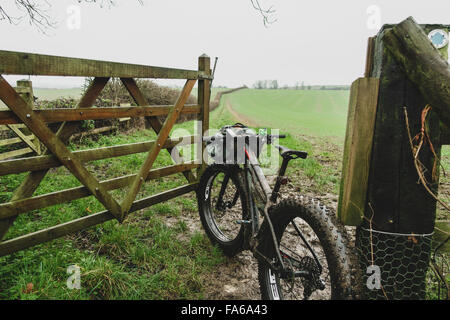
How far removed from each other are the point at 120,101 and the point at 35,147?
5052 millimetres

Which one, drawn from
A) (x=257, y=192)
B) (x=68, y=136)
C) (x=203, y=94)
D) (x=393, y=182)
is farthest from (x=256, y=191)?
(x=203, y=94)

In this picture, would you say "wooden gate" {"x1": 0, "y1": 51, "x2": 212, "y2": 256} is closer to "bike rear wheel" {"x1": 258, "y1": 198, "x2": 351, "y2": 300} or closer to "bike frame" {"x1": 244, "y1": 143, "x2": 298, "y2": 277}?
"bike frame" {"x1": 244, "y1": 143, "x2": 298, "y2": 277}

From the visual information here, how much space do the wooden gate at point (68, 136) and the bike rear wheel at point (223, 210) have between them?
0.67 m

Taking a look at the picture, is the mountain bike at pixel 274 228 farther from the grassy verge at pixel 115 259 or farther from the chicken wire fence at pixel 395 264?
the grassy verge at pixel 115 259

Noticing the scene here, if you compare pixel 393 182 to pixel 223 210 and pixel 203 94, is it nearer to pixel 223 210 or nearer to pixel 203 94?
pixel 223 210

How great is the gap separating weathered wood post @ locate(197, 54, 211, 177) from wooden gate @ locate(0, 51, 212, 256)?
0.30 meters

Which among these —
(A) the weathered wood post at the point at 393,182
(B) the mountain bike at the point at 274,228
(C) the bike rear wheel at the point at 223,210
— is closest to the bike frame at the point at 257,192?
(B) the mountain bike at the point at 274,228

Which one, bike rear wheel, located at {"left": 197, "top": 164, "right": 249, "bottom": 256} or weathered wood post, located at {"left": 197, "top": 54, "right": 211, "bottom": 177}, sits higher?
weathered wood post, located at {"left": 197, "top": 54, "right": 211, "bottom": 177}

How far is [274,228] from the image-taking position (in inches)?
89.2

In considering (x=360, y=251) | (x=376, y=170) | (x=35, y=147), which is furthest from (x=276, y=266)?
(x=35, y=147)

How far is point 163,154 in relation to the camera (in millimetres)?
7684

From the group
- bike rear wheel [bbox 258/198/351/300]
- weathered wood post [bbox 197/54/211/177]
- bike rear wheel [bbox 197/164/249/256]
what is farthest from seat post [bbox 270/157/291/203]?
weathered wood post [bbox 197/54/211/177]

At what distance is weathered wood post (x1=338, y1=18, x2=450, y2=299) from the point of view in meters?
1.65

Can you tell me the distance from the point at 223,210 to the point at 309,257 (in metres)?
1.59
